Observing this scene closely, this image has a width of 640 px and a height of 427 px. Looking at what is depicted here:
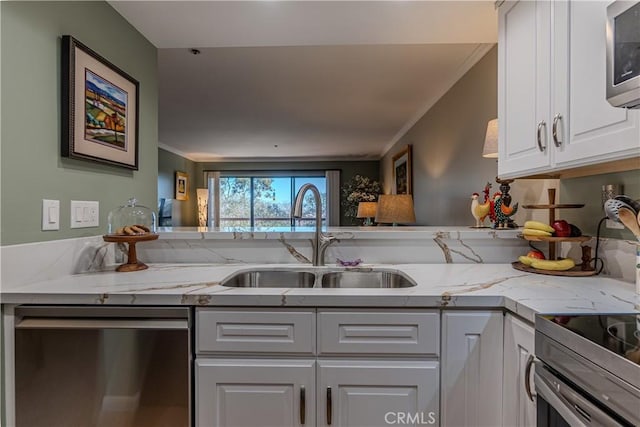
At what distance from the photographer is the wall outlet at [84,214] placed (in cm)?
139

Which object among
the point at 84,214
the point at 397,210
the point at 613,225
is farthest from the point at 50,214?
the point at 397,210

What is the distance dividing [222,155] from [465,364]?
6.69 metres

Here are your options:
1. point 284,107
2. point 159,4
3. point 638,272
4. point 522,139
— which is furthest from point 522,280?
point 284,107

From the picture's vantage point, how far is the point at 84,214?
1.45m

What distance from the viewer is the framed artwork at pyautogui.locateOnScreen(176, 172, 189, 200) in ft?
21.9

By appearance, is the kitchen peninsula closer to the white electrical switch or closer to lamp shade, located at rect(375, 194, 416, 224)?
the white electrical switch

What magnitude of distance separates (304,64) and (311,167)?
188 inches

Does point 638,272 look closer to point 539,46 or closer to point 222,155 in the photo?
point 539,46

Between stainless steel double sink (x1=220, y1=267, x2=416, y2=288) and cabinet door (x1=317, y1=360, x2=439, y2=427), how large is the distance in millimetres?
515

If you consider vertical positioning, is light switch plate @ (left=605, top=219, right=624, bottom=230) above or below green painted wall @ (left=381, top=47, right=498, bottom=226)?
below

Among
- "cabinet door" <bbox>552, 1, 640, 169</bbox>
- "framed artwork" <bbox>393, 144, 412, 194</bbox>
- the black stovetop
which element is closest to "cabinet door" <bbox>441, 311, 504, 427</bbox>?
the black stovetop

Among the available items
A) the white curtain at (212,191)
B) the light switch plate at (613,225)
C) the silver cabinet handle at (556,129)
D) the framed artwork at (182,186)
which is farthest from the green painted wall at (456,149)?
the white curtain at (212,191)

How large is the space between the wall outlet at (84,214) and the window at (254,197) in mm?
6207

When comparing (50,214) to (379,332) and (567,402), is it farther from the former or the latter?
(567,402)
